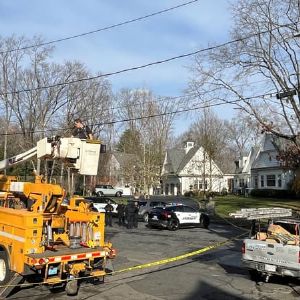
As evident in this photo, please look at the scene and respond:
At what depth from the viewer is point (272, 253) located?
11.2m

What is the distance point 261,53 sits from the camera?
2819 centimetres

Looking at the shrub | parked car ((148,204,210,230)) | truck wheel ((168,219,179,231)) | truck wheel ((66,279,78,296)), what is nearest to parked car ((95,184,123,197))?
the shrub

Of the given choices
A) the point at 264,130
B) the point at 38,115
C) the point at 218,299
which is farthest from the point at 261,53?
the point at 38,115

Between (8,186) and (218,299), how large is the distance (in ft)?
19.9

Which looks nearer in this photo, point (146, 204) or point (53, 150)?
point (53, 150)

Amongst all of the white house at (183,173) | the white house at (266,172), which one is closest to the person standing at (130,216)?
the white house at (266,172)

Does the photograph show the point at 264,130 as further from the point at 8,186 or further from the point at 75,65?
the point at 75,65

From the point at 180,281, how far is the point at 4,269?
4.09 meters

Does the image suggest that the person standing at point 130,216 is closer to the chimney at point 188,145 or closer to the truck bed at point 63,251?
the truck bed at point 63,251

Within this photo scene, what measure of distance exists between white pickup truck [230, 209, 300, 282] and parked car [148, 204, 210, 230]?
1340cm

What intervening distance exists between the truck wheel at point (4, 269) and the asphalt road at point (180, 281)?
0.40 m

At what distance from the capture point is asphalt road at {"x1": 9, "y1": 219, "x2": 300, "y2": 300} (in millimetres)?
10102

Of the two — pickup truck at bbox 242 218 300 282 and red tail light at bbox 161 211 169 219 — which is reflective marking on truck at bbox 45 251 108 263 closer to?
pickup truck at bbox 242 218 300 282

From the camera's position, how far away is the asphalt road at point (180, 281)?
10.1m
